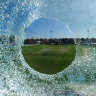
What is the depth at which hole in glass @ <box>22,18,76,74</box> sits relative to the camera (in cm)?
488

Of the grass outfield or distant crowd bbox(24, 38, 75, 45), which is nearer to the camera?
the grass outfield

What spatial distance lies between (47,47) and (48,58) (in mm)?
207

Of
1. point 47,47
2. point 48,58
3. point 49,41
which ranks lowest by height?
point 48,58

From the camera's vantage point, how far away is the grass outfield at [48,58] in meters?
4.86

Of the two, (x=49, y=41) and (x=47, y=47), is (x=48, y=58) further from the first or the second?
(x=49, y=41)

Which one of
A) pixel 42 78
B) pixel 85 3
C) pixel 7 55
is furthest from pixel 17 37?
pixel 85 3

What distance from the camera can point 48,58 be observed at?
4.88 m

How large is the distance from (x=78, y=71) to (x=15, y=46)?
75.2 inches

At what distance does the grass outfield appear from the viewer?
4863 millimetres

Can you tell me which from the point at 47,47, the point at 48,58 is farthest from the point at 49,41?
the point at 48,58

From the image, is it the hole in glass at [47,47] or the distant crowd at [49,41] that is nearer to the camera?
the hole in glass at [47,47]

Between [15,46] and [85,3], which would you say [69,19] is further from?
[15,46]

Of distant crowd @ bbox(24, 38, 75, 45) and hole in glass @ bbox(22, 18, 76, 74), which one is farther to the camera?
distant crowd @ bbox(24, 38, 75, 45)

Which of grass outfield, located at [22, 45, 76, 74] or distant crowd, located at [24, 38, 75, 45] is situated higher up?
distant crowd, located at [24, 38, 75, 45]
